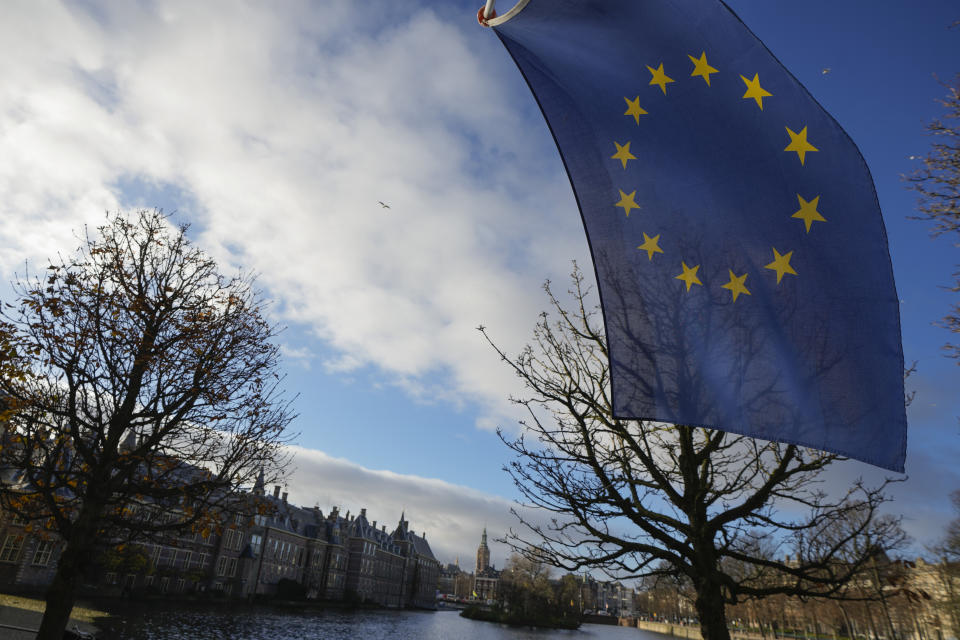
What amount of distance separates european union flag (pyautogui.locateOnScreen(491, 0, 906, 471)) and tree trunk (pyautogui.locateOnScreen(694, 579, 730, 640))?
486 centimetres

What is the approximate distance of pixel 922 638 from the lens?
57469 millimetres

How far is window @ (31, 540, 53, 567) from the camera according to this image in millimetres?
38500

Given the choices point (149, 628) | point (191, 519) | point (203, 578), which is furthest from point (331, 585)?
point (191, 519)

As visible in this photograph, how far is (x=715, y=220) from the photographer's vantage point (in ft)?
16.5

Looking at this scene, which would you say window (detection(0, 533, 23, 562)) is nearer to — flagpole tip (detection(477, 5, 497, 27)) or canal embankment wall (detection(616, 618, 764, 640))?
flagpole tip (detection(477, 5, 497, 27))

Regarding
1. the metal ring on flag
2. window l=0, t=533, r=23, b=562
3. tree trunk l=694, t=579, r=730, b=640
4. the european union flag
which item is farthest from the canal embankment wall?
the metal ring on flag

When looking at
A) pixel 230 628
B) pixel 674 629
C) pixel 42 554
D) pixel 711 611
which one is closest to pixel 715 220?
pixel 711 611

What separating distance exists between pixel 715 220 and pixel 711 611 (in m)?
6.26

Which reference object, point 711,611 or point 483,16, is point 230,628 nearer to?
point 711,611

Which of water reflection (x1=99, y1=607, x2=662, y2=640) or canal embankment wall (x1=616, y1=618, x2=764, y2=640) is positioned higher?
water reflection (x1=99, y1=607, x2=662, y2=640)

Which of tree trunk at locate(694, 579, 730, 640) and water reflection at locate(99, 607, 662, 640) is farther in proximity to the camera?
water reflection at locate(99, 607, 662, 640)

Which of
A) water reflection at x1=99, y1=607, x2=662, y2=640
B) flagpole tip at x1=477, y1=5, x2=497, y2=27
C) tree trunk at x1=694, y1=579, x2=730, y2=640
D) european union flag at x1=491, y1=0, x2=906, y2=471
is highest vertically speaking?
flagpole tip at x1=477, y1=5, x2=497, y2=27

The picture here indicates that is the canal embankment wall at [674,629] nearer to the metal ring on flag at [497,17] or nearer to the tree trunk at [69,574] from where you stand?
the tree trunk at [69,574]

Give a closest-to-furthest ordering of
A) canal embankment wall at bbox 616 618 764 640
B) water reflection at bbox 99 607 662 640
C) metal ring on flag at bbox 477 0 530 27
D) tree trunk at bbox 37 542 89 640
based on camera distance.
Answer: metal ring on flag at bbox 477 0 530 27 < tree trunk at bbox 37 542 89 640 < water reflection at bbox 99 607 662 640 < canal embankment wall at bbox 616 618 764 640
